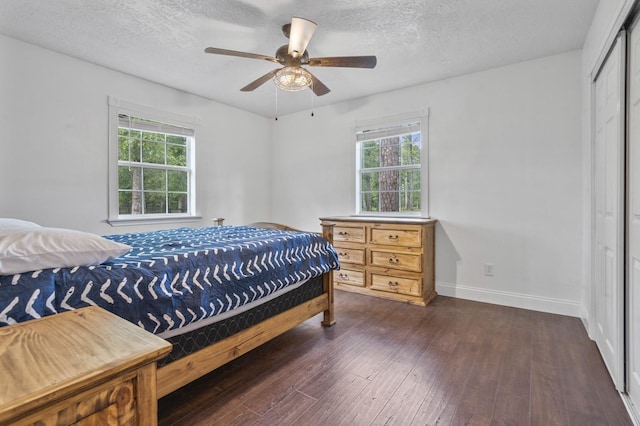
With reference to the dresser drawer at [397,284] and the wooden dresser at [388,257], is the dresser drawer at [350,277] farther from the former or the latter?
the dresser drawer at [397,284]

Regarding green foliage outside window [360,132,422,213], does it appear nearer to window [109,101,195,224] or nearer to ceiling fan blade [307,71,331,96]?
ceiling fan blade [307,71,331,96]

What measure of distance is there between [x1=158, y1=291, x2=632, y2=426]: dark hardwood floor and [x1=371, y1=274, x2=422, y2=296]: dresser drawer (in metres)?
0.54

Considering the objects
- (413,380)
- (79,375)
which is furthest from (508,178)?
(79,375)

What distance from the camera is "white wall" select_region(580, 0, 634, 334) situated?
1.87 meters

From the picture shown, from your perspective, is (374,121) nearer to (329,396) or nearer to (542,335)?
(542,335)

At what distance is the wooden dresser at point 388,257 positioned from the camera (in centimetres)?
334

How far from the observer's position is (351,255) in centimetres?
379

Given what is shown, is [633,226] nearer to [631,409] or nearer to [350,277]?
[631,409]

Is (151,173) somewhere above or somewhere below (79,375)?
above

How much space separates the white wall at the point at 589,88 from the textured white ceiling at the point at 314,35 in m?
0.18

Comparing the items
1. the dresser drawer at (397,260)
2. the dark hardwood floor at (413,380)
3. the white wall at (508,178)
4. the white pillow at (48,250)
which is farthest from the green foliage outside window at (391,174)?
the white pillow at (48,250)

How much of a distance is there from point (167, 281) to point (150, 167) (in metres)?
2.72

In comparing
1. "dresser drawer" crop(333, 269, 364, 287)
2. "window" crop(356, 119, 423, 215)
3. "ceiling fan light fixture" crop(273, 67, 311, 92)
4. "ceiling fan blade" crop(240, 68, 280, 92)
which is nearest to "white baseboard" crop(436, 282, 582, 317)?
"dresser drawer" crop(333, 269, 364, 287)

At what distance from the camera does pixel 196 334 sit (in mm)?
1674
